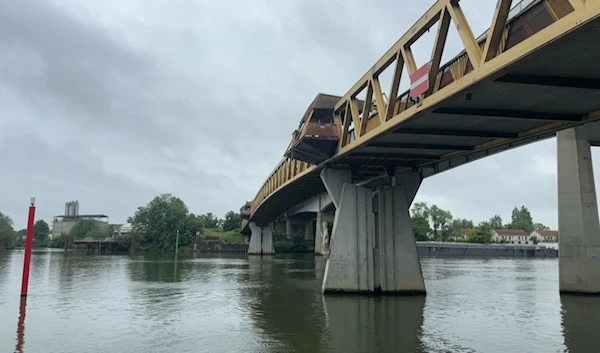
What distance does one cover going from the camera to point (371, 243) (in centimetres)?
2922

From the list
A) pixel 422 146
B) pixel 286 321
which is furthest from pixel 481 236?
pixel 286 321

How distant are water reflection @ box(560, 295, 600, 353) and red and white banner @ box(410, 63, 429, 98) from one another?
31.3ft

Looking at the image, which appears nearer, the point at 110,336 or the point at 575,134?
the point at 110,336

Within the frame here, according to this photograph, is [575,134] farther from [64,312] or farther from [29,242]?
[29,242]

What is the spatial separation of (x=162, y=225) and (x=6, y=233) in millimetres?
46193

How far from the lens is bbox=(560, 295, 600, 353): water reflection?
16.0m

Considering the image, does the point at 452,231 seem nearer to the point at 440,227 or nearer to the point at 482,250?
the point at 440,227

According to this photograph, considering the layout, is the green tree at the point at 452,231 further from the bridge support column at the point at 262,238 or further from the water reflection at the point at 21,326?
the water reflection at the point at 21,326

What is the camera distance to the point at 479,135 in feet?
67.6

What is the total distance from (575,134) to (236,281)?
89.0 feet

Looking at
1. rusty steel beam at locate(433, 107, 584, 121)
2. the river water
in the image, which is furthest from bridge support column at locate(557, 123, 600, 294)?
rusty steel beam at locate(433, 107, 584, 121)

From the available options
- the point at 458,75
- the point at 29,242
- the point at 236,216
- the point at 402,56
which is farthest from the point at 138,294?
the point at 236,216

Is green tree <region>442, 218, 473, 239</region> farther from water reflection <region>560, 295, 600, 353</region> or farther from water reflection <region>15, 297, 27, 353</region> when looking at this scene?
water reflection <region>15, 297, 27, 353</region>

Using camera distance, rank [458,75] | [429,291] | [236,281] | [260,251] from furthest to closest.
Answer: [260,251], [236,281], [429,291], [458,75]
